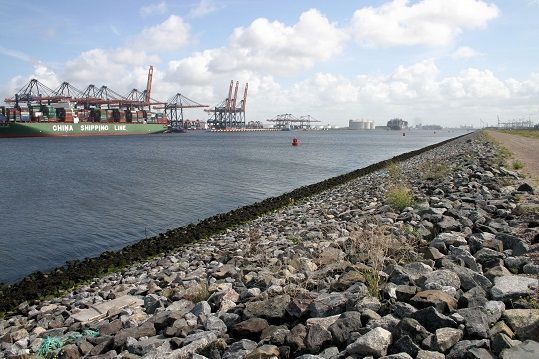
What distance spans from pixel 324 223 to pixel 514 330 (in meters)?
8.09

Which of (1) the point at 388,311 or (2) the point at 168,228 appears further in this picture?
(2) the point at 168,228

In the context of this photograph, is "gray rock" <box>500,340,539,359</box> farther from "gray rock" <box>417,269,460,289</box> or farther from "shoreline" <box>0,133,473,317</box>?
"shoreline" <box>0,133,473,317</box>

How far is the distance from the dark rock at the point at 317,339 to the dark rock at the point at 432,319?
85 centimetres

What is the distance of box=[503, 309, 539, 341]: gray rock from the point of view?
3812mm

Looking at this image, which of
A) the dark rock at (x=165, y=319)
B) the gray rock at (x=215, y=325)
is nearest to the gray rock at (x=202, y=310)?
the dark rock at (x=165, y=319)

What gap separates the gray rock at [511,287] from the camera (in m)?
4.67

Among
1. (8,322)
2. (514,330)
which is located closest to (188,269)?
(8,322)

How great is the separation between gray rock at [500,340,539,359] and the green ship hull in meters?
117

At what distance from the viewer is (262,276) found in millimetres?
7020

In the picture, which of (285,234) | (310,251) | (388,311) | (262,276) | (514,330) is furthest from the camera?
(285,234)

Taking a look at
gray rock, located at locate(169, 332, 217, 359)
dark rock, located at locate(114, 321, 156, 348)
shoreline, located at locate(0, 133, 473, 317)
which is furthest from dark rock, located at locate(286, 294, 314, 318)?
shoreline, located at locate(0, 133, 473, 317)

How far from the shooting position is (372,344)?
391cm

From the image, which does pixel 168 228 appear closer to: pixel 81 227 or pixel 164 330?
pixel 81 227

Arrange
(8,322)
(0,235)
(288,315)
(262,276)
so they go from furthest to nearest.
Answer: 1. (0,235)
2. (8,322)
3. (262,276)
4. (288,315)
